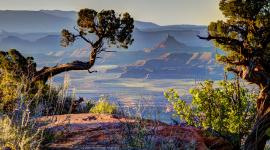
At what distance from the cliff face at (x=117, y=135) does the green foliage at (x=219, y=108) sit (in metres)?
6.26

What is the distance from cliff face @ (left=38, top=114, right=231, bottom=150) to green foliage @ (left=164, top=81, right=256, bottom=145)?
6.26 meters

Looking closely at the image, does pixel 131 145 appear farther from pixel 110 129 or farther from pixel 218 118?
pixel 218 118

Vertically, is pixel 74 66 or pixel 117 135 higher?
pixel 117 135

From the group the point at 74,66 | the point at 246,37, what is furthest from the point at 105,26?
the point at 246,37

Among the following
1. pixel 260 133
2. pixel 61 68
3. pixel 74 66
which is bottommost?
pixel 260 133

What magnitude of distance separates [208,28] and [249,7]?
2.47 metres

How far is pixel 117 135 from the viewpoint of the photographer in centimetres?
1052

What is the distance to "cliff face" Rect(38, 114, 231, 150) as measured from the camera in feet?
31.3

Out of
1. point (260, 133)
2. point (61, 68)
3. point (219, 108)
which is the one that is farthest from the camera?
point (61, 68)

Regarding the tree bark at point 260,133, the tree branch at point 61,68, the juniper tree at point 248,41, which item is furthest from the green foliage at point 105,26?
the tree bark at point 260,133

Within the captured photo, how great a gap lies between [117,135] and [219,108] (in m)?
11.8

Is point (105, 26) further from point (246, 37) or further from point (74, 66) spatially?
point (246, 37)

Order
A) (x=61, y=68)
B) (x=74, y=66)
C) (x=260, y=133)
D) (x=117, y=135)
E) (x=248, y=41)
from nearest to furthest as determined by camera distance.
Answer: (x=117, y=135) < (x=260, y=133) < (x=248, y=41) < (x=74, y=66) < (x=61, y=68)

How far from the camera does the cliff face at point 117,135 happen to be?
955 centimetres
